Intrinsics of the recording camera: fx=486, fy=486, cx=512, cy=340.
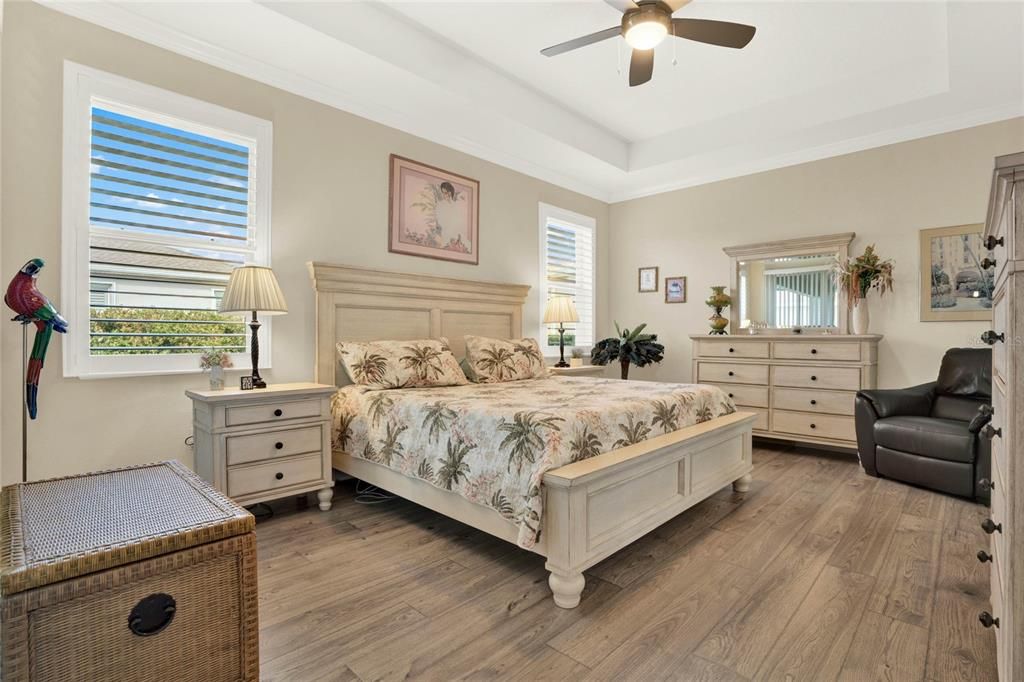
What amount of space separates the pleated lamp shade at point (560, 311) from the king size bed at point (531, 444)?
1.04 m

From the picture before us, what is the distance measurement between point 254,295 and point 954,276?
5135 millimetres

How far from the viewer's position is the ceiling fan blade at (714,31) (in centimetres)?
254

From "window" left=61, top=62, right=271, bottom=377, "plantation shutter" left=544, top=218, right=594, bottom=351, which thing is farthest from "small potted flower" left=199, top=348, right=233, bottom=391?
"plantation shutter" left=544, top=218, right=594, bottom=351

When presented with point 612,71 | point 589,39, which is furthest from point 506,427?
point 612,71

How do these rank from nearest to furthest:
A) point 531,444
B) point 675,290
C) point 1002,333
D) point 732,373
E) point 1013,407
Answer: point 1013,407 < point 1002,333 < point 531,444 < point 732,373 < point 675,290

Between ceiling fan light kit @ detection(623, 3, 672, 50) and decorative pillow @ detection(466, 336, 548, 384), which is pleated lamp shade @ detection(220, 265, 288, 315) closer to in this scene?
decorative pillow @ detection(466, 336, 548, 384)

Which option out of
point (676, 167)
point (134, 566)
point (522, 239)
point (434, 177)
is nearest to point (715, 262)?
point (676, 167)

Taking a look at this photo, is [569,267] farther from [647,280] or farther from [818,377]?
[818,377]

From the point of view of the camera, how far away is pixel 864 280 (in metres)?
4.14

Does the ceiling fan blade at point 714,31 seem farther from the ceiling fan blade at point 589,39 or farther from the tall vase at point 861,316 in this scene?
the tall vase at point 861,316

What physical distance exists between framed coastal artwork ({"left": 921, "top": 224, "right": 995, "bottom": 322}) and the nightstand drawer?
4.77 metres

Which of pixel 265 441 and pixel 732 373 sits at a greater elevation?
pixel 732 373

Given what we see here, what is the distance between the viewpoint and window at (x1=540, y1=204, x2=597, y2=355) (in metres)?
5.22

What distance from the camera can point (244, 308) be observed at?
269cm
